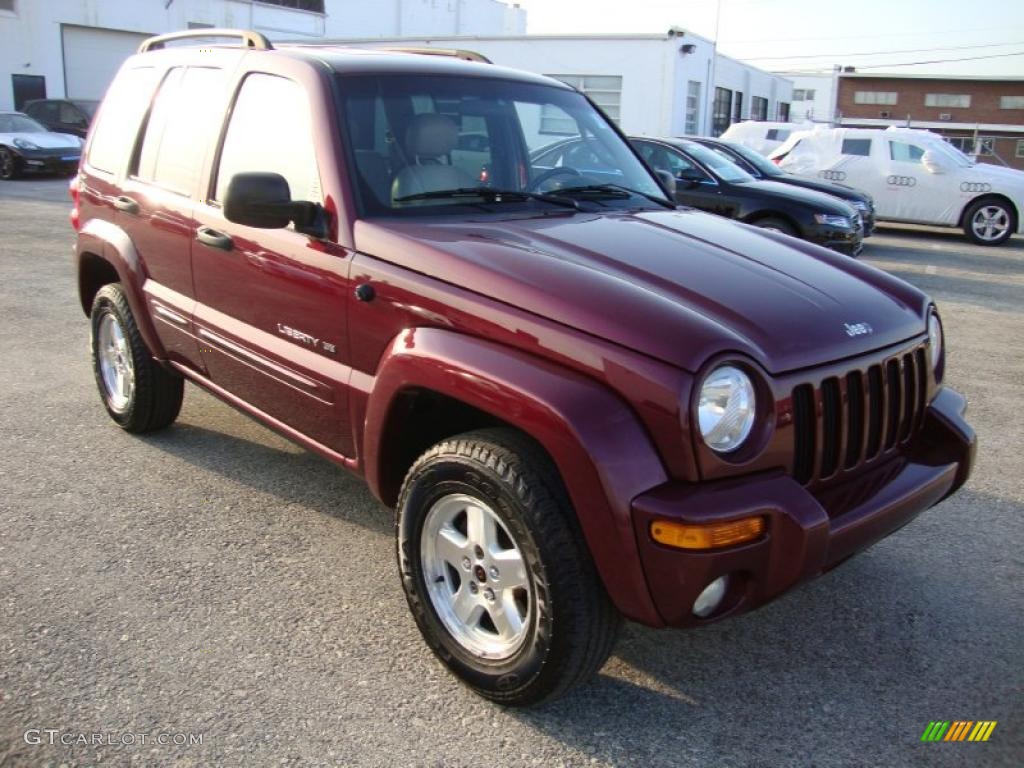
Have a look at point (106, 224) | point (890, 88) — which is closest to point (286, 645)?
point (106, 224)

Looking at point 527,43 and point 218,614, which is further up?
point 527,43

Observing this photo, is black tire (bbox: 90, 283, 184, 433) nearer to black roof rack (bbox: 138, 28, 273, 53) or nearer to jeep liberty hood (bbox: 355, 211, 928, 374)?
black roof rack (bbox: 138, 28, 273, 53)

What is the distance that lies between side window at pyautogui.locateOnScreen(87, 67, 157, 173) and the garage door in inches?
1124

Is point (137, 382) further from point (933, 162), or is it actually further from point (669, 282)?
point (933, 162)

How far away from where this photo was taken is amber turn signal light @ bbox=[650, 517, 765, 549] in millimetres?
2393

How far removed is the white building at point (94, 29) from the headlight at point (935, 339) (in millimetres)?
31354

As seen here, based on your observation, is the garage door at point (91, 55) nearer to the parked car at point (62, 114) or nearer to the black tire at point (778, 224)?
the parked car at point (62, 114)

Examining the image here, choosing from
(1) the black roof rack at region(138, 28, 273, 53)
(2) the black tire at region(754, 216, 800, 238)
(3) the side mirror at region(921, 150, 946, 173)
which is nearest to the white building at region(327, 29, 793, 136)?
(3) the side mirror at region(921, 150, 946, 173)

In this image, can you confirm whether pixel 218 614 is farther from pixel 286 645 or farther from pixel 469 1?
pixel 469 1

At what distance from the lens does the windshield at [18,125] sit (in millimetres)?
20469

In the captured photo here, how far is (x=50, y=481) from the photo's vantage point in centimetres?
449

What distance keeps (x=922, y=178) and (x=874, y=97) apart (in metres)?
51.9

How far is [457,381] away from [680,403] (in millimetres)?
691

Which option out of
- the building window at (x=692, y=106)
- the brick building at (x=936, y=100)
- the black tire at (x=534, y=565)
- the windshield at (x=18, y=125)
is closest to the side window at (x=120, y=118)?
the black tire at (x=534, y=565)
